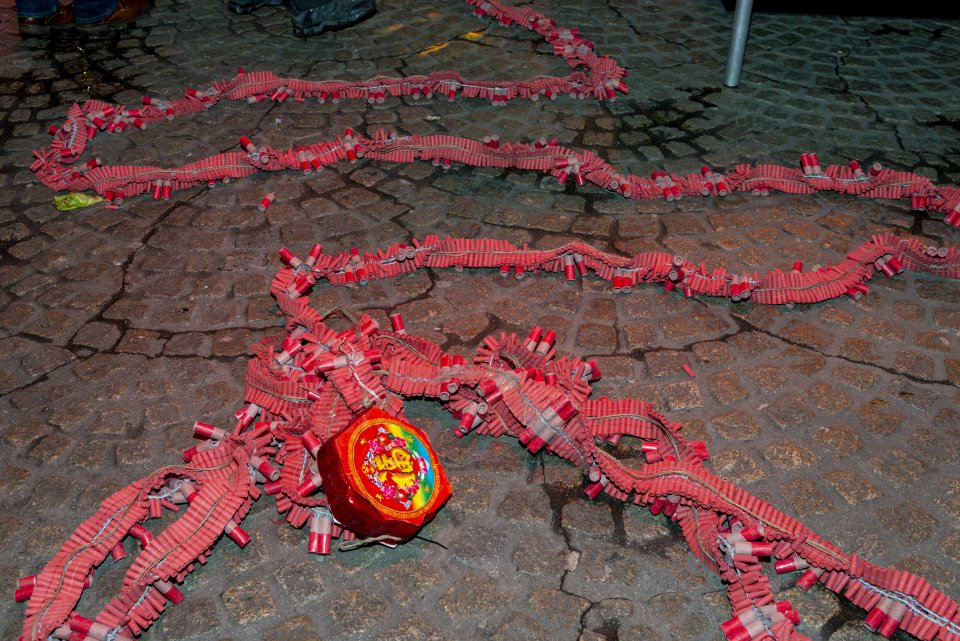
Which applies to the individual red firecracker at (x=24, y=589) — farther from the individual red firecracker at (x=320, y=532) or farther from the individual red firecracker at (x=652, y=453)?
the individual red firecracker at (x=652, y=453)

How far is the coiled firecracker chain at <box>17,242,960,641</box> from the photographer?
2.66 meters

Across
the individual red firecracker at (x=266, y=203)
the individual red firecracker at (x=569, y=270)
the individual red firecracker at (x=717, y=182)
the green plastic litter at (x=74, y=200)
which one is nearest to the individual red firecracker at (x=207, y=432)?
the individual red firecracker at (x=266, y=203)

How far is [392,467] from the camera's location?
9.37ft

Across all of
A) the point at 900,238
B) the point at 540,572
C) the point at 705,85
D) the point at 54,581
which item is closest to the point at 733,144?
the point at 705,85

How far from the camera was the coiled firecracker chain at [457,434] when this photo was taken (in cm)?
266

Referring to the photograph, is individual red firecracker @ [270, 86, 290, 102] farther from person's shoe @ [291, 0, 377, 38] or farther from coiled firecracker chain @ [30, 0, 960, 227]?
person's shoe @ [291, 0, 377, 38]

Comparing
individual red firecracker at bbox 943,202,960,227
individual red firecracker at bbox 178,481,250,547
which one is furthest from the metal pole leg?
individual red firecracker at bbox 178,481,250,547

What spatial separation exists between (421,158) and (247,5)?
122 inches

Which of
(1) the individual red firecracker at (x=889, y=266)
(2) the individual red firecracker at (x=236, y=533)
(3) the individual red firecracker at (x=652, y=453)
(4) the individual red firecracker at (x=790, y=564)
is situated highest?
(1) the individual red firecracker at (x=889, y=266)

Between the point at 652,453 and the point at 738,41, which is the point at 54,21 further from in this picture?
the point at 652,453

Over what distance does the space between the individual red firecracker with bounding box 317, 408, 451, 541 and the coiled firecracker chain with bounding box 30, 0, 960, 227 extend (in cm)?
233

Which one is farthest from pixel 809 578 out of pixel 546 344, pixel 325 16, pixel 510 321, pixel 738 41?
pixel 325 16

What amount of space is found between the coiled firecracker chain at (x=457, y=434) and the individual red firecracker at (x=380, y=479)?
0.17 metres

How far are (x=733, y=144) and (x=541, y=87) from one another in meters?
1.38
